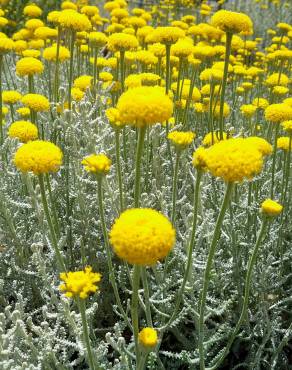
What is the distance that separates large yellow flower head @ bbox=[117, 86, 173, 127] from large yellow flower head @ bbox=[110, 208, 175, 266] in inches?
9.2

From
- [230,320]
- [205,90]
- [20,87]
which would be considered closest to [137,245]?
[230,320]

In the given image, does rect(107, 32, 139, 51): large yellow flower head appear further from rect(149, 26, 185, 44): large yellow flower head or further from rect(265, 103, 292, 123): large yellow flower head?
rect(265, 103, 292, 123): large yellow flower head

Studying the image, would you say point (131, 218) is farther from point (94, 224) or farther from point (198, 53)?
point (198, 53)

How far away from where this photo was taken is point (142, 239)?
97 centimetres

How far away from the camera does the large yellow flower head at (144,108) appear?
1135 millimetres

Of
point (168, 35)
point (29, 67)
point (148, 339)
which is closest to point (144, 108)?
point (148, 339)

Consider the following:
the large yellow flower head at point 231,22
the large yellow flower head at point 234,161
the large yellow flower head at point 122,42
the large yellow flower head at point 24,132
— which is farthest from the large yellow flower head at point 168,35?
the large yellow flower head at point 234,161

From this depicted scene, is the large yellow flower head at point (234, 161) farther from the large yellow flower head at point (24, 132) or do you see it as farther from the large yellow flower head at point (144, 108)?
the large yellow flower head at point (24, 132)

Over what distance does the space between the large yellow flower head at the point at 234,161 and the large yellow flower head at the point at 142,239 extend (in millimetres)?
185

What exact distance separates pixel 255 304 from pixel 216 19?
1.09m

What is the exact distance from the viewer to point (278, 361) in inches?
78.2

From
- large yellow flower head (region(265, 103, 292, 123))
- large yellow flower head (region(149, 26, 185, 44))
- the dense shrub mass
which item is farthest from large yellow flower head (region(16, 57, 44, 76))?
large yellow flower head (region(265, 103, 292, 123))

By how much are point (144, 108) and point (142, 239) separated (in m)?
0.31

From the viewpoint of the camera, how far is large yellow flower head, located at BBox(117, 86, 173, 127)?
1.13 m
